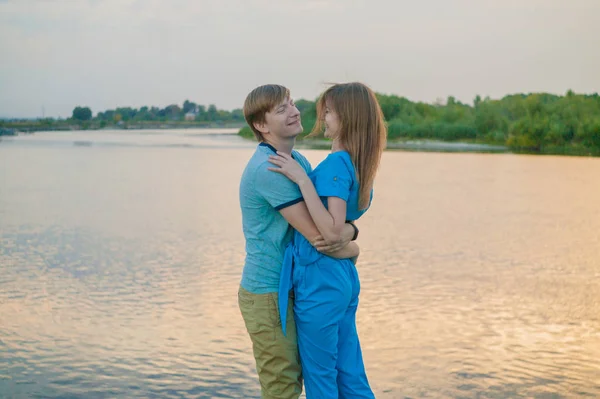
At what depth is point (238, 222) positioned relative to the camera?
38.1 feet

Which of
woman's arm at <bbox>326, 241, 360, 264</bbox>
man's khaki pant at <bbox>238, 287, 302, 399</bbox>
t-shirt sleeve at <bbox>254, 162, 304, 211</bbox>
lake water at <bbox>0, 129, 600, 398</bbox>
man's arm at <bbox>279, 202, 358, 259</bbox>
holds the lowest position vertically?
lake water at <bbox>0, 129, 600, 398</bbox>

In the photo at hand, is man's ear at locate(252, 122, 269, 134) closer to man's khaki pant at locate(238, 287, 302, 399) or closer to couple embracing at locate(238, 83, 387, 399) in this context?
couple embracing at locate(238, 83, 387, 399)

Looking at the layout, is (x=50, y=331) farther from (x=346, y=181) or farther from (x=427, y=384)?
(x=346, y=181)

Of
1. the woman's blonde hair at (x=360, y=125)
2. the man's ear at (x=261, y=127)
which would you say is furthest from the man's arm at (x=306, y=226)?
the man's ear at (x=261, y=127)

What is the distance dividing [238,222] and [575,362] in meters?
7.04

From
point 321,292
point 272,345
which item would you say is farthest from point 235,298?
Result: point 321,292

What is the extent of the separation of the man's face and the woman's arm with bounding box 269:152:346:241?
0.16 meters

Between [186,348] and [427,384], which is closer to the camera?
[427,384]

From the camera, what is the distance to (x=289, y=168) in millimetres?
2916

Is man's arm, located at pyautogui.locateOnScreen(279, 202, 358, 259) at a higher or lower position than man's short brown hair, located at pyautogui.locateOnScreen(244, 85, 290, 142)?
lower

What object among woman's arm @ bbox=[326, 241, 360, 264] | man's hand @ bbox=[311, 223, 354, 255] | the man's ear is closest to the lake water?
woman's arm @ bbox=[326, 241, 360, 264]

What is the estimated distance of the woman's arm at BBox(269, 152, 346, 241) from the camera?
2.89 metres

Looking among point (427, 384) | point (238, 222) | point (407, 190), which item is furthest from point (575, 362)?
point (407, 190)

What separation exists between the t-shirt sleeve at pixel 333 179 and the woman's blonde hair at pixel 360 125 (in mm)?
85
